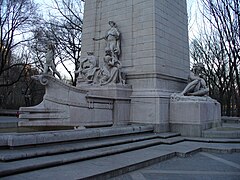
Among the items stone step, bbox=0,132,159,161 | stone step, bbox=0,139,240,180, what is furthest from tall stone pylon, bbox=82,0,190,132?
stone step, bbox=0,139,240,180

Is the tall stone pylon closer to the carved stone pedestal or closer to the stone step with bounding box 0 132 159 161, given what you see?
the carved stone pedestal

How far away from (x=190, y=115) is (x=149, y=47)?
11.4ft

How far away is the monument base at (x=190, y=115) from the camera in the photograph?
9539 millimetres

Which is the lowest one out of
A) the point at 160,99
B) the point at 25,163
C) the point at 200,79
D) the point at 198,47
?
the point at 25,163

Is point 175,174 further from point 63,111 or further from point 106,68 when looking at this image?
point 106,68

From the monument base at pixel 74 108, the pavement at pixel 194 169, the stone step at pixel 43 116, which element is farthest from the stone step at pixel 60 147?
the stone step at pixel 43 116

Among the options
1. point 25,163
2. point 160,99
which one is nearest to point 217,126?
point 160,99

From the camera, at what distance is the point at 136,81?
35.7 ft

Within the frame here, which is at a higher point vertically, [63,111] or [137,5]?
[137,5]

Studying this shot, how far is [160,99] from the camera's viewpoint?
9906 millimetres

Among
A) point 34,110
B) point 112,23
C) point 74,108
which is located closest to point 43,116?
point 34,110

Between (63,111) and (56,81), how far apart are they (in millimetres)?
1109

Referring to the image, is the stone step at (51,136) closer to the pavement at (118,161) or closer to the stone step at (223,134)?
the pavement at (118,161)

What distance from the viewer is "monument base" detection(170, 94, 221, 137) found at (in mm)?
9539
